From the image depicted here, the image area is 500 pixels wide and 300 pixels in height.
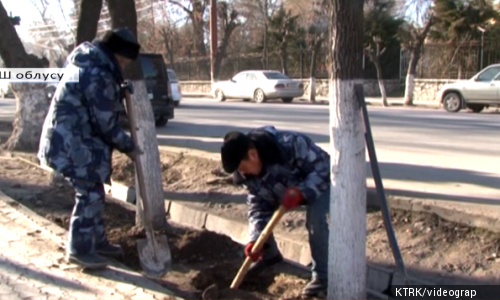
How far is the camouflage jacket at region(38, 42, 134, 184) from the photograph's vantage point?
415 cm

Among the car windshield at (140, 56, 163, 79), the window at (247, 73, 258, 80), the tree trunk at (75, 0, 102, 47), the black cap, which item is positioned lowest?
the black cap

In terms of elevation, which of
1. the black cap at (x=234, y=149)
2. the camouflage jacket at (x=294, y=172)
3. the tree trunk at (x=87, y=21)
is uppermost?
the tree trunk at (x=87, y=21)

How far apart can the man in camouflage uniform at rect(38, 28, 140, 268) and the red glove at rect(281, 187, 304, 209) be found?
1.36 m

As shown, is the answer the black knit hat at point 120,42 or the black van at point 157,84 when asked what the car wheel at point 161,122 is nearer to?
the black van at point 157,84

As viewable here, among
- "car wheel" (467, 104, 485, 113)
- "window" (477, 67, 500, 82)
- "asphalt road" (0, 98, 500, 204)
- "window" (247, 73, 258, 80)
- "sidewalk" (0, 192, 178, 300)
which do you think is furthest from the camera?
"window" (247, 73, 258, 80)

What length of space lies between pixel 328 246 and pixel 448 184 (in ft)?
11.8

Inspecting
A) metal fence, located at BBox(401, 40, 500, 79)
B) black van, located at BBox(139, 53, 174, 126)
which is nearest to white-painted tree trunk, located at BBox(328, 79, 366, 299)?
black van, located at BBox(139, 53, 174, 126)

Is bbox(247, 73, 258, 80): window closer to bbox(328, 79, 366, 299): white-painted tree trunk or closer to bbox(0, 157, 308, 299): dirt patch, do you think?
bbox(0, 157, 308, 299): dirt patch

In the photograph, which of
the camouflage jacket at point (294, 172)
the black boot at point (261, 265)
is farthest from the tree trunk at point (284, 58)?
the camouflage jacket at point (294, 172)

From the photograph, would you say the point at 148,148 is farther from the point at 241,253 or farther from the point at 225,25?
the point at 225,25

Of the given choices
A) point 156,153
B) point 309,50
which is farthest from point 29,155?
point 309,50

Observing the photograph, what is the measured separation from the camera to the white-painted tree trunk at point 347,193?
3.48 metres

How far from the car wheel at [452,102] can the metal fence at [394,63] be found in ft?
18.8

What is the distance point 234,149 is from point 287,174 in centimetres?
45
